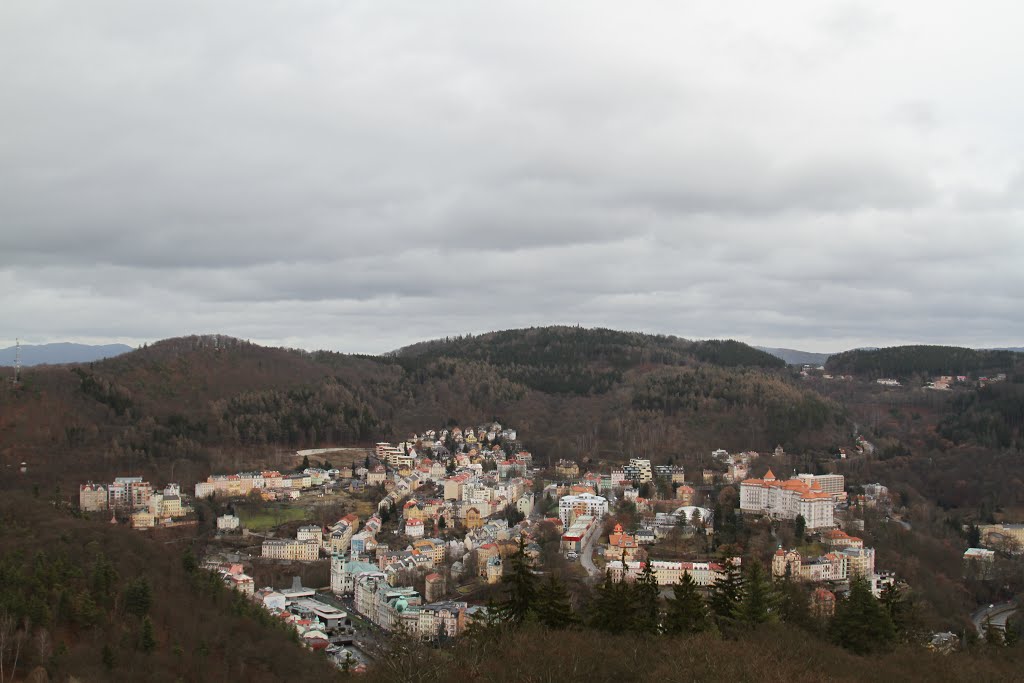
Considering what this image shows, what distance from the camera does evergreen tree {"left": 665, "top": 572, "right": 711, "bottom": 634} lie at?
61.0 feet

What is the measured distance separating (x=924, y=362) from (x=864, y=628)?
97.3 m

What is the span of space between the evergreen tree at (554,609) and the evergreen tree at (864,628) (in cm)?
740

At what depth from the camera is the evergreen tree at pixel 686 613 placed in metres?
18.6

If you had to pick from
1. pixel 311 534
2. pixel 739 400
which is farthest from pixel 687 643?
pixel 739 400

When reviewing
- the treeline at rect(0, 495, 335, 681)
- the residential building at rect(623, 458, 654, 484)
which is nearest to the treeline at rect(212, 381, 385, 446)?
the residential building at rect(623, 458, 654, 484)

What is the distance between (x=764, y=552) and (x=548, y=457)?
36323 mm

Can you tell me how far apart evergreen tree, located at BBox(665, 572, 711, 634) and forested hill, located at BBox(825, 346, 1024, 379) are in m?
89.0

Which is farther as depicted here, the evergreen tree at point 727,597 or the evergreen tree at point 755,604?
the evergreen tree at point 727,597

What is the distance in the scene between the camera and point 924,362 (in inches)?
4195

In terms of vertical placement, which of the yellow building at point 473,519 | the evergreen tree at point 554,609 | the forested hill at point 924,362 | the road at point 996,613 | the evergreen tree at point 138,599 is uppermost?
the forested hill at point 924,362

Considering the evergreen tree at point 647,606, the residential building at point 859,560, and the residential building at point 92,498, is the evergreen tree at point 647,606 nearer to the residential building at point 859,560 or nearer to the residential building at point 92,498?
the residential building at point 859,560

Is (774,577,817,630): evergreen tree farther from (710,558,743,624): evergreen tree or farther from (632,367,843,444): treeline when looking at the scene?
(632,367,843,444): treeline

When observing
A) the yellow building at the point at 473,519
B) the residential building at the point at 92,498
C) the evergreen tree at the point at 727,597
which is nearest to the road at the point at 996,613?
the evergreen tree at the point at 727,597

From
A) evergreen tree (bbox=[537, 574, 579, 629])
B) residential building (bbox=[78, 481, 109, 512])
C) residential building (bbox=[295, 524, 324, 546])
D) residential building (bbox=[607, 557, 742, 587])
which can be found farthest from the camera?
residential building (bbox=[78, 481, 109, 512])
